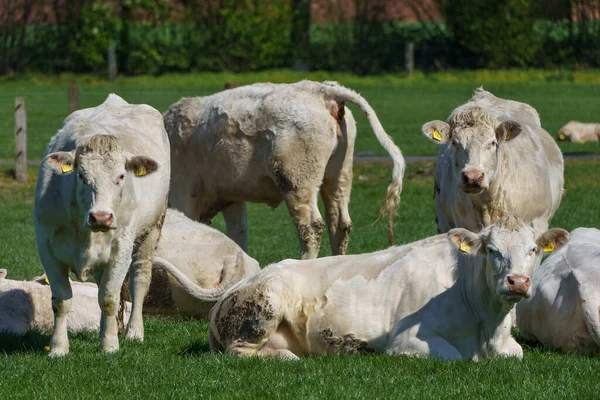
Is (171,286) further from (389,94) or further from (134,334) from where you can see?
(389,94)

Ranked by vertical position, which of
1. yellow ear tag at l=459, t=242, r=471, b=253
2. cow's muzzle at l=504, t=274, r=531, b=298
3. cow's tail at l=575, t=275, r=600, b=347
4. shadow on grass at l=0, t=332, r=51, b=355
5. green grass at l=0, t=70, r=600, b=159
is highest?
yellow ear tag at l=459, t=242, r=471, b=253

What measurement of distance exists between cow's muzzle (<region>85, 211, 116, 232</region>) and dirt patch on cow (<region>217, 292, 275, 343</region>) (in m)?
1.14

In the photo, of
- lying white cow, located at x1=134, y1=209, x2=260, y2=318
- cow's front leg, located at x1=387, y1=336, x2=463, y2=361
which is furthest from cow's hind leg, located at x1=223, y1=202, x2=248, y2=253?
cow's front leg, located at x1=387, y1=336, x2=463, y2=361

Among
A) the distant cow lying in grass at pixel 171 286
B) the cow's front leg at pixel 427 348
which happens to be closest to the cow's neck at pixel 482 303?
the cow's front leg at pixel 427 348

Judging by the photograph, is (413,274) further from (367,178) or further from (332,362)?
(367,178)

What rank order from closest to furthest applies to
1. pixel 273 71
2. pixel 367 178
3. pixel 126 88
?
pixel 367 178 < pixel 126 88 < pixel 273 71

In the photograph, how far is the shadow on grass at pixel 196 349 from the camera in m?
8.80

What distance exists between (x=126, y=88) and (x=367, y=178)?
16228 mm

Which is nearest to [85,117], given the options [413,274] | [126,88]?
[413,274]

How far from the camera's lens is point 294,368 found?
7910 mm

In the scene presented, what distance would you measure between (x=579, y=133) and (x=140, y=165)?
20.0 m

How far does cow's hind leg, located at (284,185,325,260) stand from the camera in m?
12.9

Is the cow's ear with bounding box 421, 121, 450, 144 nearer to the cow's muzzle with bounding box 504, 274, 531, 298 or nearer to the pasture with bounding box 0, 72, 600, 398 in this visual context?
the pasture with bounding box 0, 72, 600, 398

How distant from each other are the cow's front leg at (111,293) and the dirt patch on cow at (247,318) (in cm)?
93
